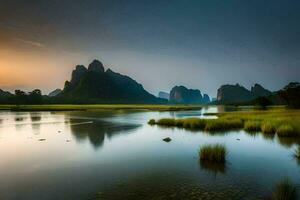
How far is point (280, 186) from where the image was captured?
11.8 m

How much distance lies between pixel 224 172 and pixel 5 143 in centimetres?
2458

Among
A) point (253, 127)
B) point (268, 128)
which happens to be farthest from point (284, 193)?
point (253, 127)

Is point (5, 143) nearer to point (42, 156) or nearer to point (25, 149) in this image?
point (25, 149)

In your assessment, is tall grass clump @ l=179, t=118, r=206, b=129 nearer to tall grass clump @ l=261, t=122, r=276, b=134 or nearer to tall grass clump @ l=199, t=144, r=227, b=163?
tall grass clump @ l=261, t=122, r=276, b=134

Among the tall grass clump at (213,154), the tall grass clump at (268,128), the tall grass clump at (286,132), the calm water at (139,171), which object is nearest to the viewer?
the calm water at (139,171)

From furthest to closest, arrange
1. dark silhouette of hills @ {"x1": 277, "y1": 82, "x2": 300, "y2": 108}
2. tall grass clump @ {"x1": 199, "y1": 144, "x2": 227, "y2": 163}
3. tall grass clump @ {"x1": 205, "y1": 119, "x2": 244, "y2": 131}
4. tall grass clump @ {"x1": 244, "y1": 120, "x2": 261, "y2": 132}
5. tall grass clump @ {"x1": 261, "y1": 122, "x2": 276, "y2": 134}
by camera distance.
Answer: dark silhouette of hills @ {"x1": 277, "y1": 82, "x2": 300, "y2": 108}, tall grass clump @ {"x1": 205, "y1": 119, "x2": 244, "y2": 131}, tall grass clump @ {"x1": 244, "y1": 120, "x2": 261, "y2": 132}, tall grass clump @ {"x1": 261, "y1": 122, "x2": 276, "y2": 134}, tall grass clump @ {"x1": 199, "y1": 144, "x2": 227, "y2": 163}

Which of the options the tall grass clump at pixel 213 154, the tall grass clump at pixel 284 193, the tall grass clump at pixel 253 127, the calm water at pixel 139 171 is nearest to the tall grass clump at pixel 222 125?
the tall grass clump at pixel 253 127

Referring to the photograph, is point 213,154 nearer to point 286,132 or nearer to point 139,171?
point 139,171

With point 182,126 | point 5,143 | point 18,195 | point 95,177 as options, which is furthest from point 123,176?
point 182,126

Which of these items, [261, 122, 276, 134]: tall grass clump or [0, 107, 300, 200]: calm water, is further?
[261, 122, 276, 134]: tall grass clump

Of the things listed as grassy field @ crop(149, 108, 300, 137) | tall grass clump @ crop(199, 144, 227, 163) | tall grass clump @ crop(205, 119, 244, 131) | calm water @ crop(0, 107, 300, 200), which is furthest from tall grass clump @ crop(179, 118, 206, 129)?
tall grass clump @ crop(199, 144, 227, 163)

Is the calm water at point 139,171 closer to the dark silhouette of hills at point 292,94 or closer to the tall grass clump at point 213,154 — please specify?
the tall grass clump at point 213,154

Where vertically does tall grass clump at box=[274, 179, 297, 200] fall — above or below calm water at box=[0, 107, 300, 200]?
above

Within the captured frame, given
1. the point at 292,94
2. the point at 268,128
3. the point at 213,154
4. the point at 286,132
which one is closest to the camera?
the point at 213,154
